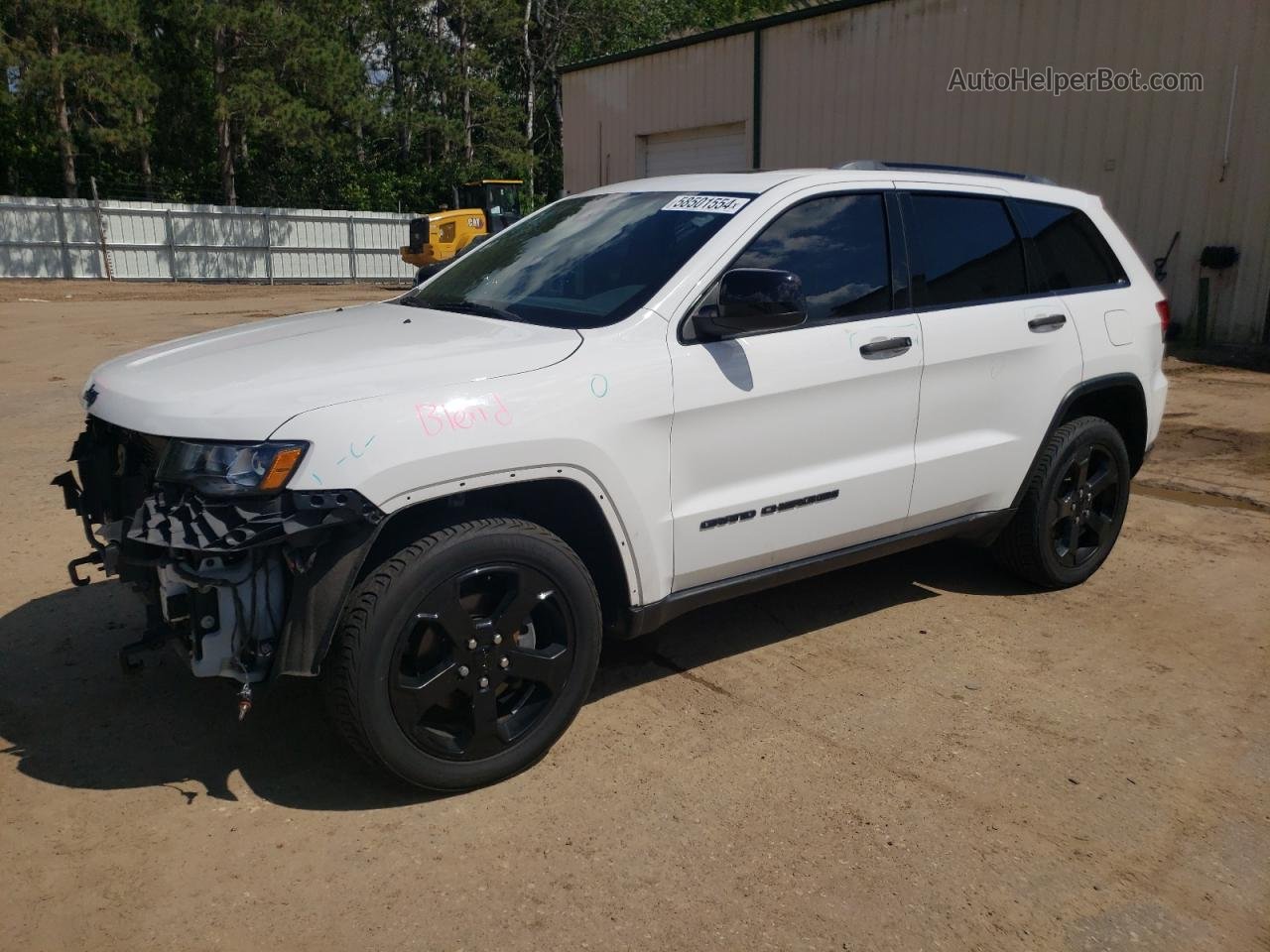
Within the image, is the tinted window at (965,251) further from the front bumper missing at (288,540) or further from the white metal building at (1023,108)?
the white metal building at (1023,108)

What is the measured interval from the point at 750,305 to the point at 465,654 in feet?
4.56

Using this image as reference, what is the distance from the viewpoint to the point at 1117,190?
14.8 metres

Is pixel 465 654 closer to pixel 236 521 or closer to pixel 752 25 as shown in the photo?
pixel 236 521

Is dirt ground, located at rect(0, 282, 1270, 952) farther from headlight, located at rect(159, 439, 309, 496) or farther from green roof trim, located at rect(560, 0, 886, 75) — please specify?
green roof trim, located at rect(560, 0, 886, 75)

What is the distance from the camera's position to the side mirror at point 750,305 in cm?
338

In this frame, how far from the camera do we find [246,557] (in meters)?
2.82

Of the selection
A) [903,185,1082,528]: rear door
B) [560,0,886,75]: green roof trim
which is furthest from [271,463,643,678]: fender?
[560,0,886,75]: green roof trim

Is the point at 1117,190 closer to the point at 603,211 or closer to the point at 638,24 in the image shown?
the point at 603,211

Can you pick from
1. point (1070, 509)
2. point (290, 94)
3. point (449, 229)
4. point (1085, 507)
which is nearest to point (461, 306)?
point (1070, 509)

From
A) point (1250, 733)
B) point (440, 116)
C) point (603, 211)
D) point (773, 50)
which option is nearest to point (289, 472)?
point (603, 211)

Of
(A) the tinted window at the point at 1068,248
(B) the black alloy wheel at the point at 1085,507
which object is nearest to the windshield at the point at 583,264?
(A) the tinted window at the point at 1068,248

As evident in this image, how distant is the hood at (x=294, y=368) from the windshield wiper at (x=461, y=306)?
0.20 ft

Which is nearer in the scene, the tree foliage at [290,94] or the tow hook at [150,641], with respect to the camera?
the tow hook at [150,641]

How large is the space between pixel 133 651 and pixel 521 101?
46196 mm
